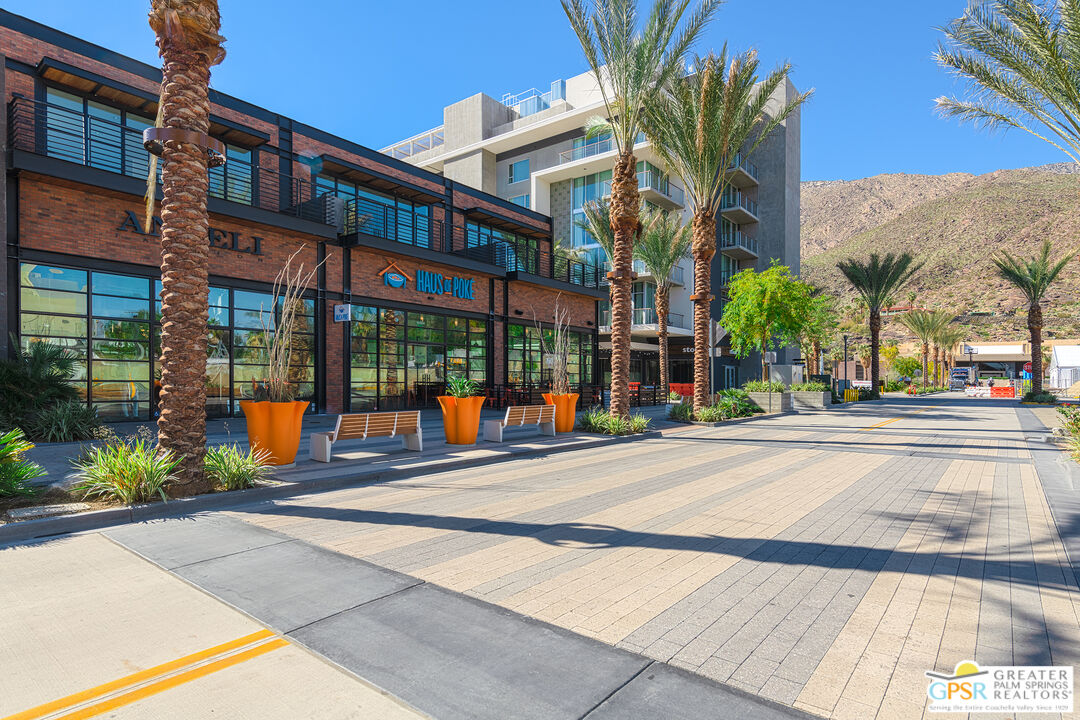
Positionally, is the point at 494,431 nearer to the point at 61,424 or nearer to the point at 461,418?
the point at 461,418

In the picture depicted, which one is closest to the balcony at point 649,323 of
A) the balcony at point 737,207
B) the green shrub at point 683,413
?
the balcony at point 737,207

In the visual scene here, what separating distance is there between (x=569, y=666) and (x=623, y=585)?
1264 millimetres

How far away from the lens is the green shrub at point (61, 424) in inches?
432

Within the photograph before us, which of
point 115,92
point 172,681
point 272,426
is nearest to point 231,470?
point 272,426

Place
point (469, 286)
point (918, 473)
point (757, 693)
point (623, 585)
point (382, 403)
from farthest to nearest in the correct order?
point (469, 286), point (382, 403), point (918, 473), point (623, 585), point (757, 693)

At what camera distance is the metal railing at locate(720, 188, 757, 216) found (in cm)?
4262

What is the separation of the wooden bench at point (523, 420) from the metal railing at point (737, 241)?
33.6 m

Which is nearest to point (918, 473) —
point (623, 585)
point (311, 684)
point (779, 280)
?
point (623, 585)

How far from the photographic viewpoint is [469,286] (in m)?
23.5

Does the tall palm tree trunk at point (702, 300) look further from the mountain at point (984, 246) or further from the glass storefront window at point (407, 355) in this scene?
the mountain at point (984, 246)

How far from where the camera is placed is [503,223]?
1050 inches

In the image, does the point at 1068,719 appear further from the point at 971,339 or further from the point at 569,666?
the point at 971,339

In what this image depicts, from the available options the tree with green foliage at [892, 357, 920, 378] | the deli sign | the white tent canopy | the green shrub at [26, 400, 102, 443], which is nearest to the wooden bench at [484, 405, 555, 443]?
the green shrub at [26, 400, 102, 443]

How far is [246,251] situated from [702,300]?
14.7 metres
